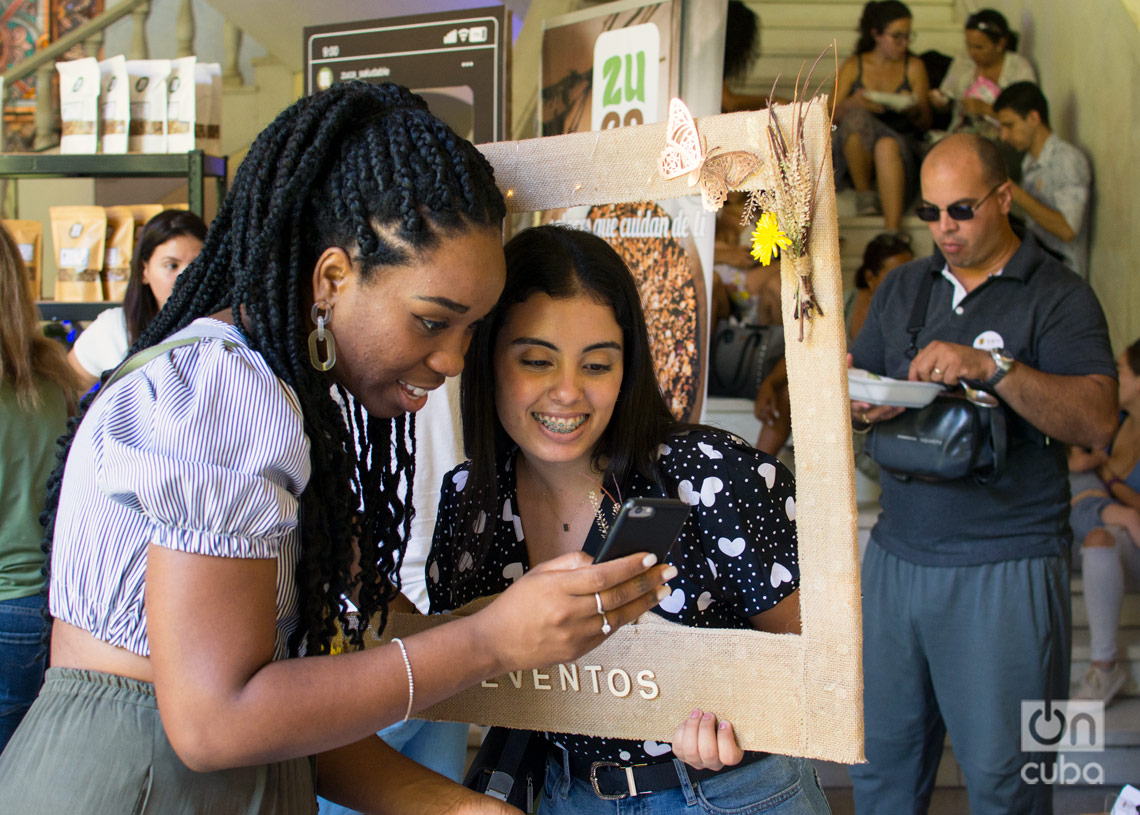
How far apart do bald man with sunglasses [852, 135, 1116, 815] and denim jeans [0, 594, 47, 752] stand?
209 centimetres

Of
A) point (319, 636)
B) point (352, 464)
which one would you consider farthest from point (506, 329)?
point (319, 636)

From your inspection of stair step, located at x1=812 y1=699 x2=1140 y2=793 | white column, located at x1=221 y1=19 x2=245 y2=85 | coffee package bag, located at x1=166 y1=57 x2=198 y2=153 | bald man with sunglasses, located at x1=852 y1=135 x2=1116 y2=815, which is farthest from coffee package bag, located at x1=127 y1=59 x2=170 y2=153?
stair step, located at x1=812 y1=699 x2=1140 y2=793

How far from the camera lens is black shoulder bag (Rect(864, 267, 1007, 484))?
229cm

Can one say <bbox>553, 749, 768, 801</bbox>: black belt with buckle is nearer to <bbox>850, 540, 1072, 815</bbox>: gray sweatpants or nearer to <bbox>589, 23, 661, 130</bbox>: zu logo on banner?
<bbox>850, 540, 1072, 815</bbox>: gray sweatpants

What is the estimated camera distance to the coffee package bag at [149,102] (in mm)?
3547

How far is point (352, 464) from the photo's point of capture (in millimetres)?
1016

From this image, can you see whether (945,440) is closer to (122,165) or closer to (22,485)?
(22,485)

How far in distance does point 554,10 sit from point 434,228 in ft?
15.0

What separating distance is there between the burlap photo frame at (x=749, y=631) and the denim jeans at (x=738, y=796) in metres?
0.12

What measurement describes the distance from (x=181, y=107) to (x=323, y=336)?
306 centimetres

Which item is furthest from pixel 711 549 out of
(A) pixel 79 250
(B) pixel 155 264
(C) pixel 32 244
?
(C) pixel 32 244

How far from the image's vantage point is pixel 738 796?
4.21ft


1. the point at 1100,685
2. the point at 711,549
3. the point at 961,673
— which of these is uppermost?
the point at 711,549

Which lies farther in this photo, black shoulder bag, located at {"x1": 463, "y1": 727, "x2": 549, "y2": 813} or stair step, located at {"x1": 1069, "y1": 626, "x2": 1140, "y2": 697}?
stair step, located at {"x1": 1069, "y1": 626, "x2": 1140, "y2": 697}
